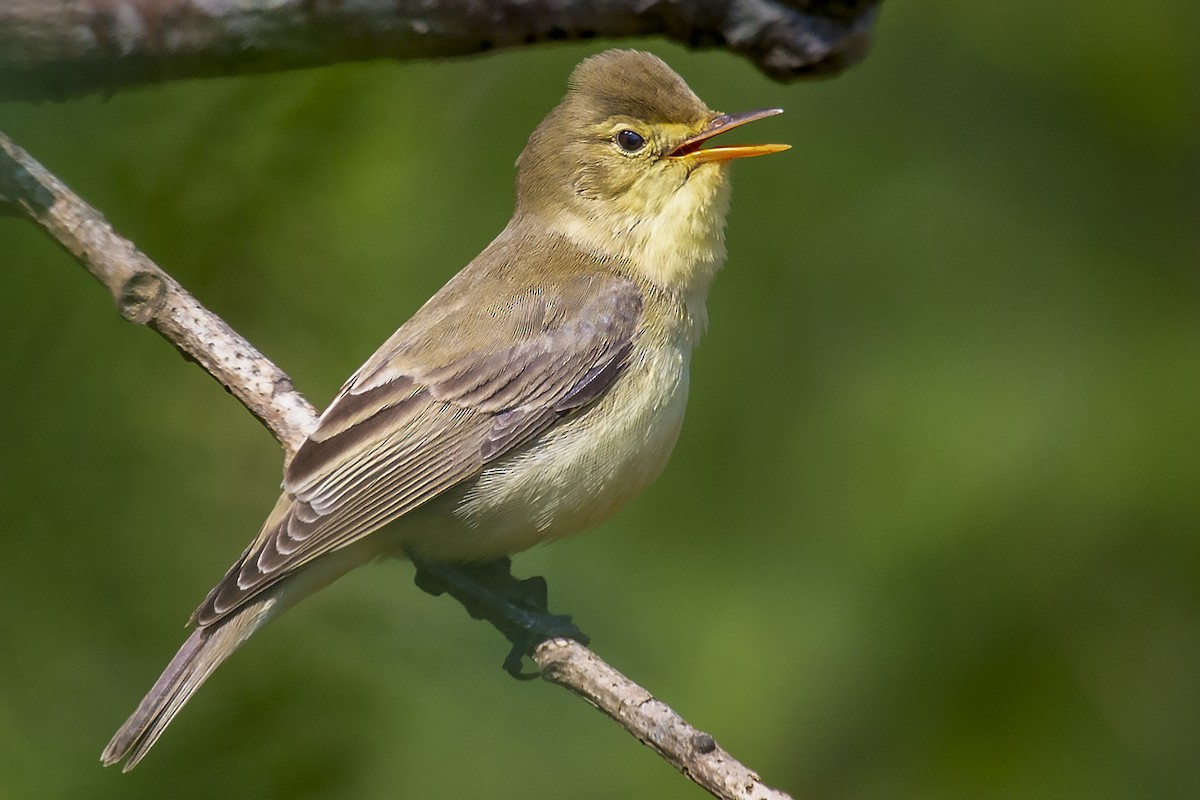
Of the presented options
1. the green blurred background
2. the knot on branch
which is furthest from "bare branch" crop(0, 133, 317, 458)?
the green blurred background

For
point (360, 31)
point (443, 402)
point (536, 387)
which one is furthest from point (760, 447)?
point (360, 31)

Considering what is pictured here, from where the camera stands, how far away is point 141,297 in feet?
11.6

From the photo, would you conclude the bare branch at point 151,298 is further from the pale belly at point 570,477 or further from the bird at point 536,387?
the pale belly at point 570,477

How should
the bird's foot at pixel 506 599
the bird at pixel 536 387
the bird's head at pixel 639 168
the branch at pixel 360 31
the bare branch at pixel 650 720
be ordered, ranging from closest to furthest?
1. the branch at pixel 360 31
2. the bare branch at pixel 650 720
3. the bird at pixel 536 387
4. the bird's foot at pixel 506 599
5. the bird's head at pixel 639 168

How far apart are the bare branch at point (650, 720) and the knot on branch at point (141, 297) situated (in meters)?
1.40

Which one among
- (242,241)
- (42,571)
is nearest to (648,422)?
(242,241)

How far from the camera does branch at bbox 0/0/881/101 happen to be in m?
2.54

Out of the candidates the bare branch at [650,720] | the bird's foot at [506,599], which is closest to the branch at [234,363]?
the bare branch at [650,720]

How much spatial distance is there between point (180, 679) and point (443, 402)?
1.03 meters

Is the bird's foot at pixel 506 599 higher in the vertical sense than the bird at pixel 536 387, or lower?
lower

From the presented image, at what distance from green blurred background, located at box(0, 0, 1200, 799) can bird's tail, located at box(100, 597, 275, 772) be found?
219 millimetres

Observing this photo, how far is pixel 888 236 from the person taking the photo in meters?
4.70

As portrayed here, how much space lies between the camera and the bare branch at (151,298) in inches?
133

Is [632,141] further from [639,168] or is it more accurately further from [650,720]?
[650,720]
